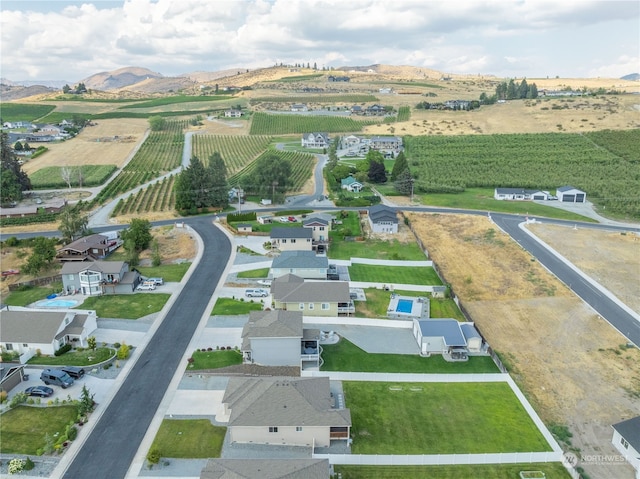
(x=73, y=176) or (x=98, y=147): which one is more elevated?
(x=98, y=147)

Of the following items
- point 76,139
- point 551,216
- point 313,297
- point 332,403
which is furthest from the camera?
point 76,139

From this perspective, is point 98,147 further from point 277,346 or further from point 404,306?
point 277,346

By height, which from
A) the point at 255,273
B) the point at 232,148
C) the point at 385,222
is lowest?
the point at 255,273

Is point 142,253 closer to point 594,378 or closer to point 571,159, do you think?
point 594,378

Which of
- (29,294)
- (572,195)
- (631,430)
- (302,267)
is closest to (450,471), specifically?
(631,430)

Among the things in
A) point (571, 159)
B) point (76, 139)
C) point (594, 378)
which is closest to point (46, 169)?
point (76, 139)

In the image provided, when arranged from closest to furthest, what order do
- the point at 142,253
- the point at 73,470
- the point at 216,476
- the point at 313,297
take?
the point at 216,476 < the point at 73,470 < the point at 313,297 < the point at 142,253
